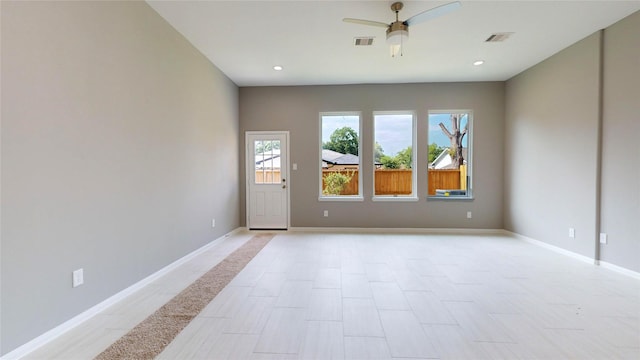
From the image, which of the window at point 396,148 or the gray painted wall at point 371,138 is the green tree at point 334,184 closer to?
the gray painted wall at point 371,138

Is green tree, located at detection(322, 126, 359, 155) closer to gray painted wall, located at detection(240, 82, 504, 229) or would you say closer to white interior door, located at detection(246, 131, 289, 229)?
gray painted wall, located at detection(240, 82, 504, 229)

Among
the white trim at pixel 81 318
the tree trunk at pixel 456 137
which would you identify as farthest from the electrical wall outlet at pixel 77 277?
the tree trunk at pixel 456 137

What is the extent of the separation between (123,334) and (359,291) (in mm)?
1974

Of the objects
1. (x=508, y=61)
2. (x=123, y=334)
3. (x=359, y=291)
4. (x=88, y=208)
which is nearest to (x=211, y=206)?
(x=88, y=208)

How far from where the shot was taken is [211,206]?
4.47 metres

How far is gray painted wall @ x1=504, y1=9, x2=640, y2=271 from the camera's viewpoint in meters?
3.13

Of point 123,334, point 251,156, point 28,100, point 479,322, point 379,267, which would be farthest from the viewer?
point 251,156

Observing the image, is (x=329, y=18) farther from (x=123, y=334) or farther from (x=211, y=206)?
(x=123, y=334)

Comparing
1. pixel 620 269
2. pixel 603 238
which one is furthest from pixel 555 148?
pixel 620 269

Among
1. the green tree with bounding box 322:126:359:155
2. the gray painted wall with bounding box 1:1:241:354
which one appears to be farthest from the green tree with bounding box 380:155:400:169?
the gray painted wall with bounding box 1:1:241:354

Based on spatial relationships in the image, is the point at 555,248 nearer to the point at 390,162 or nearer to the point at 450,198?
the point at 450,198

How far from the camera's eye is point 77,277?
84.0 inches

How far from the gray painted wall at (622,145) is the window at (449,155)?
2195 mm

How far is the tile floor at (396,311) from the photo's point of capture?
1834mm
